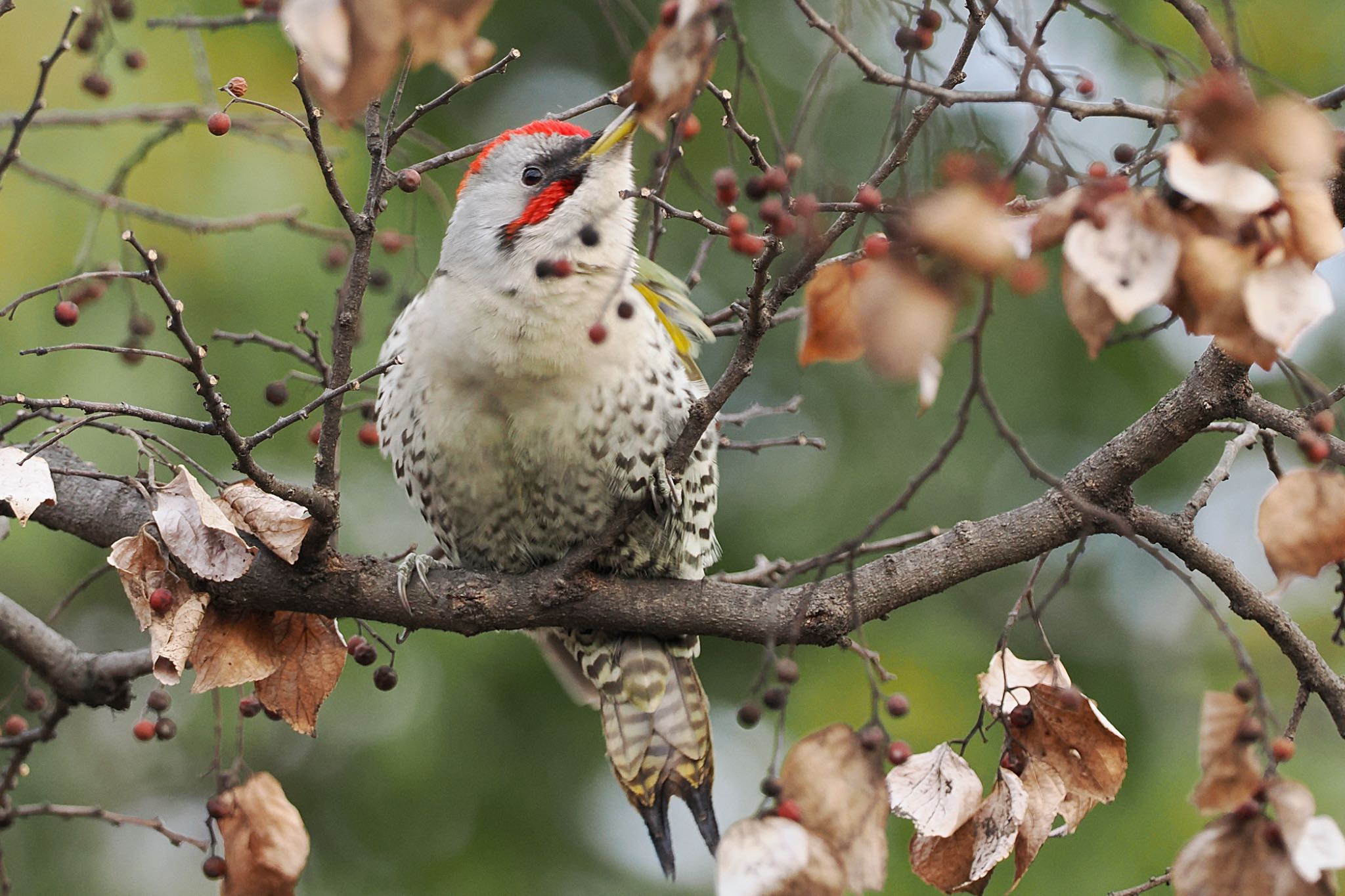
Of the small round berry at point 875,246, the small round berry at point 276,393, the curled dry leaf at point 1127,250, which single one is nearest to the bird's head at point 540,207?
the small round berry at point 276,393

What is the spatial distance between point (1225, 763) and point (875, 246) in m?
0.78

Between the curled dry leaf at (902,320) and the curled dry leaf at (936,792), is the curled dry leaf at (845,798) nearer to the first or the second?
the curled dry leaf at (936,792)

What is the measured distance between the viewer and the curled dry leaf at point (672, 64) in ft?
4.44

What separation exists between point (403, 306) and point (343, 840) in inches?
118

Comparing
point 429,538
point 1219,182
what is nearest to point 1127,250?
point 1219,182

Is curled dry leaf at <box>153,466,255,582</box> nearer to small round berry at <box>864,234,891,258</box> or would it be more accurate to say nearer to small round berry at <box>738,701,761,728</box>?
small round berry at <box>738,701,761,728</box>

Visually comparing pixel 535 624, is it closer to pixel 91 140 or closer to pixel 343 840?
pixel 91 140

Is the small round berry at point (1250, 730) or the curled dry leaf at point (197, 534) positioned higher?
the small round berry at point (1250, 730)

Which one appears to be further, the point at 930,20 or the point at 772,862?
the point at 930,20

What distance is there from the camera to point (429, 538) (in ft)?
16.3

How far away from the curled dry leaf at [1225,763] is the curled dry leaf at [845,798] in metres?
0.40

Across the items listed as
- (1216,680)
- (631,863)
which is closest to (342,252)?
(631,863)

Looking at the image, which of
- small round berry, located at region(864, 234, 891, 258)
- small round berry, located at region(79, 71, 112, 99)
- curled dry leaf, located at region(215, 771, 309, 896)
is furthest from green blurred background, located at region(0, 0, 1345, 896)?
small round berry, located at region(864, 234, 891, 258)

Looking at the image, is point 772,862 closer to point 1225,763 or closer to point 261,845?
point 1225,763
